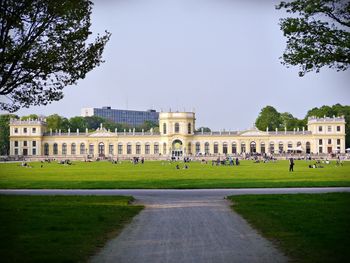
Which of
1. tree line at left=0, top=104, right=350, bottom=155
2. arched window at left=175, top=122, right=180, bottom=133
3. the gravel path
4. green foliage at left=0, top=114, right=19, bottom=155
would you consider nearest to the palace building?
arched window at left=175, top=122, right=180, bottom=133

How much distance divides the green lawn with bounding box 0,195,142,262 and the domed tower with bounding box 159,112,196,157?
104 m

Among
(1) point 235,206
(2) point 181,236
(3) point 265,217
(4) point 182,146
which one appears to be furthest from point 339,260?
(4) point 182,146

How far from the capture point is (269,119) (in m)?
137

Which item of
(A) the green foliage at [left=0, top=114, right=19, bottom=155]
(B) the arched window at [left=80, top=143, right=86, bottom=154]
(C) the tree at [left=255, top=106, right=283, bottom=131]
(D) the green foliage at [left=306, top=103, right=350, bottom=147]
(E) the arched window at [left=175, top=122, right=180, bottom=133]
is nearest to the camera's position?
(A) the green foliage at [left=0, top=114, right=19, bottom=155]

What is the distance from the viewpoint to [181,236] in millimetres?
12562

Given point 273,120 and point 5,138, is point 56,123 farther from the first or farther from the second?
point 273,120

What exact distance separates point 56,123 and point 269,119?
161ft

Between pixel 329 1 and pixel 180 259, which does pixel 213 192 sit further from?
pixel 180 259

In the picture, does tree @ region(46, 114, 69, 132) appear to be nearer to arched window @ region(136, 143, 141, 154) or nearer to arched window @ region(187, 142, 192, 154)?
arched window @ region(136, 143, 141, 154)

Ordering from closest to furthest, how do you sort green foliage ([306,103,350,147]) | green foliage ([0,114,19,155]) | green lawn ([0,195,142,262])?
green lawn ([0,195,142,262]) → green foliage ([0,114,19,155]) → green foliage ([306,103,350,147])

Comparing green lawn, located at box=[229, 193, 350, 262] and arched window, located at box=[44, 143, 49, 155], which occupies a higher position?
arched window, located at box=[44, 143, 49, 155]

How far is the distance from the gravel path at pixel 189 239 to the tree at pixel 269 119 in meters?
119

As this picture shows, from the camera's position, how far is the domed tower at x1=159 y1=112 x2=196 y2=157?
12531cm

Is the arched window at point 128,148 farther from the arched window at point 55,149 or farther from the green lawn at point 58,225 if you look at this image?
the green lawn at point 58,225
